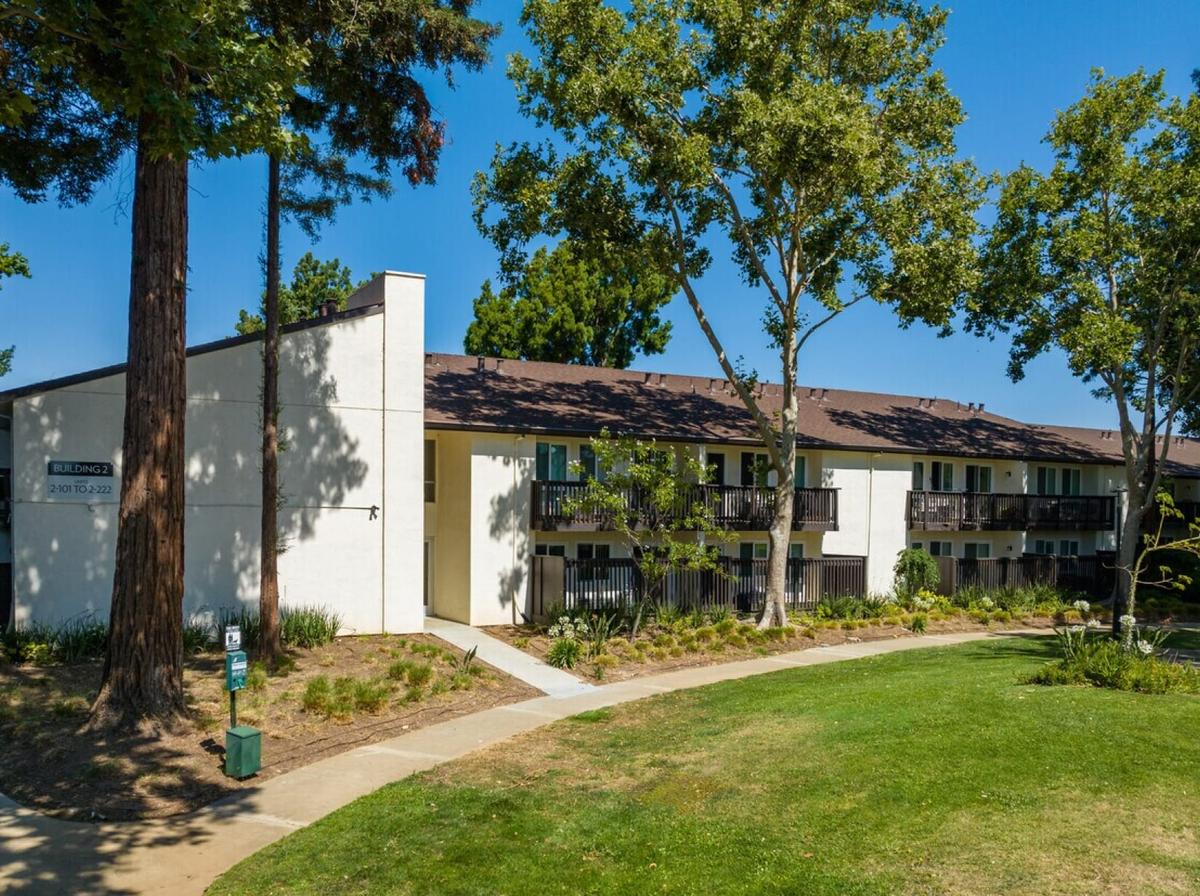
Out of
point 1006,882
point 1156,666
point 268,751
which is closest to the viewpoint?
point 1006,882

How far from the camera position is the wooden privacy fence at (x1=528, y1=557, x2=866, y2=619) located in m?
22.0

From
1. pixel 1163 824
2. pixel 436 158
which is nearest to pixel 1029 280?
pixel 436 158

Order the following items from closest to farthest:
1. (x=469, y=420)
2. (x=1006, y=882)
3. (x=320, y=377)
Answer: (x=1006, y=882) < (x=320, y=377) < (x=469, y=420)

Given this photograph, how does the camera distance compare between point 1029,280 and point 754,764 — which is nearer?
point 754,764

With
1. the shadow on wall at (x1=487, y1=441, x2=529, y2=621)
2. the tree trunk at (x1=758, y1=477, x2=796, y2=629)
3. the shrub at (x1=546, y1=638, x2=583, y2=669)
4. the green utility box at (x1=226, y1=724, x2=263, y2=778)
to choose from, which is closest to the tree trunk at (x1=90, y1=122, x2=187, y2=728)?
the green utility box at (x1=226, y1=724, x2=263, y2=778)

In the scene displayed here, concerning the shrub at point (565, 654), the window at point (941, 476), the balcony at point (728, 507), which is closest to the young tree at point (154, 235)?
the shrub at point (565, 654)

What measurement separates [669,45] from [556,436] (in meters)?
9.52

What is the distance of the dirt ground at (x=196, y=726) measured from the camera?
33.3 ft

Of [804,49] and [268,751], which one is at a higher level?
[804,49]

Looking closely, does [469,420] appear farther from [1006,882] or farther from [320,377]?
[1006,882]

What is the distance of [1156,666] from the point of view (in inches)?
506

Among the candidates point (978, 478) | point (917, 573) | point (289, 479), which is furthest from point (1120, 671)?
point (978, 478)

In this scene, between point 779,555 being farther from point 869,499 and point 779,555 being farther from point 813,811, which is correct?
point 813,811

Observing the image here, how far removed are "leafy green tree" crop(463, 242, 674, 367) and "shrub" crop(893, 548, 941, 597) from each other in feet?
61.6
